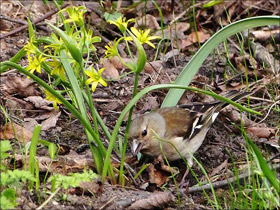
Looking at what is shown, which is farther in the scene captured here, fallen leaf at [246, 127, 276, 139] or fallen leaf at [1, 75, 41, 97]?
fallen leaf at [1, 75, 41, 97]

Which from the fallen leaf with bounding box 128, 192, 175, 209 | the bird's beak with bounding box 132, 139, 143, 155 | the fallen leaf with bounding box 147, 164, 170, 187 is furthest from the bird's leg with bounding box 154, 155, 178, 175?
the fallen leaf with bounding box 128, 192, 175, 209

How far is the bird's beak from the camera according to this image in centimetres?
450

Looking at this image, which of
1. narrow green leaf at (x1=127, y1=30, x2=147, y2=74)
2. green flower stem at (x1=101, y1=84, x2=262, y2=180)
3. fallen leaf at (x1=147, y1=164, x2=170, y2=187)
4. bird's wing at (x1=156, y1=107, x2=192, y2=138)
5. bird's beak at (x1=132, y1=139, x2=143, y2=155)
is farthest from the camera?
bird's wing at (x1=156, y1=107, x2=192, y2=138)

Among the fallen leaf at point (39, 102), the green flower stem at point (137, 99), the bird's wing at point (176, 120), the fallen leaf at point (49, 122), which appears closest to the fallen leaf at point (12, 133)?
the fallen leaf at point (49, 122)

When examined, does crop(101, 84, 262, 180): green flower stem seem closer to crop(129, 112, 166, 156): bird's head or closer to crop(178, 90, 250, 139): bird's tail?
crop(129, 112, 166, 156): bird's head

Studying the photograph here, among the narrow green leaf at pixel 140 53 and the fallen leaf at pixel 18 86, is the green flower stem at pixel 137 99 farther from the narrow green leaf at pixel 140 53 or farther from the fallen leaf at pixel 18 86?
the fallen leaf at pixel 18 86

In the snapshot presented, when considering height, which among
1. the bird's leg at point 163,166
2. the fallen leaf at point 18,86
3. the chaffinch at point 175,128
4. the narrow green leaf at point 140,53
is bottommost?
the bird's leg at point 163,166

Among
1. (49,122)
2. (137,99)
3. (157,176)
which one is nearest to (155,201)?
(157,176)

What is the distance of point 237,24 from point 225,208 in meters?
1.41

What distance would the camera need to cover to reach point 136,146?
4.53m

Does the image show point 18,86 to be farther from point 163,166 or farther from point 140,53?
point 140,53

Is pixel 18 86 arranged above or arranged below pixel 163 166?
above

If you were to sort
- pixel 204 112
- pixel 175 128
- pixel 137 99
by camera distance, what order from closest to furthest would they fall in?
pixel 137 99, pixel 175 128, pixel 204 112

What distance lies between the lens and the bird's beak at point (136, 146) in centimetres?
450
